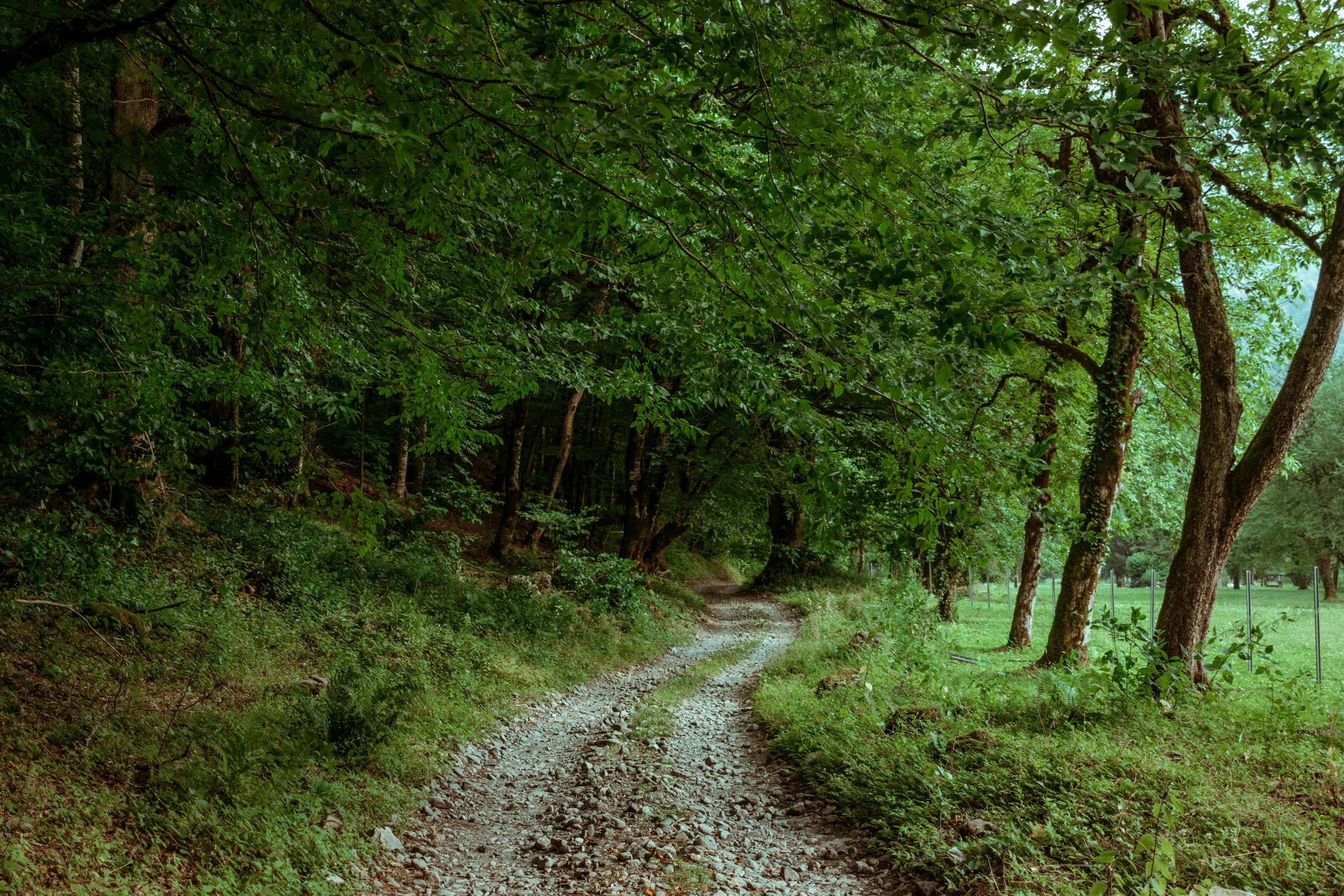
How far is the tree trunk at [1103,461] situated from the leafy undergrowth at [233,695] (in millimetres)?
7269

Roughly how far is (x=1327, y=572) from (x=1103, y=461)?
125 feet

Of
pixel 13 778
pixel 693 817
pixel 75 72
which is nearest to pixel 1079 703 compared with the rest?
pixel 693 817

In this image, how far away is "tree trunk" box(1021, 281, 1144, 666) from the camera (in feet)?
33.8

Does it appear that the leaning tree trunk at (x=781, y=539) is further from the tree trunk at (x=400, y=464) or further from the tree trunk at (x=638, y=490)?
the tree trunk at (x=400, y=464)

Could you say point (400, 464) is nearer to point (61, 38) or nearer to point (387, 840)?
point (387, 840)

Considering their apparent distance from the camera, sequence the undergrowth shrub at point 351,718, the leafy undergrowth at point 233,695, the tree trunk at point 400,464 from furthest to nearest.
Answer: the tree trunk at point 400,464 < the undergrowth shrub at point 351,718 < the leafy undergrowth at point 233,695

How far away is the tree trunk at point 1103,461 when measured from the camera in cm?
1030

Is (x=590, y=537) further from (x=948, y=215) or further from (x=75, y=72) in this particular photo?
(x=948, y=215)

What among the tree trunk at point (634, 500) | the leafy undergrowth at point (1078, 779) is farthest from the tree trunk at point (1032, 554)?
the tree trunk at point (634, 500)

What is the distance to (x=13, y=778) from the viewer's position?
4.23 metres

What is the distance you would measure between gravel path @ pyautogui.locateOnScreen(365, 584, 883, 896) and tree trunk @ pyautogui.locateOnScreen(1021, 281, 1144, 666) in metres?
5.09

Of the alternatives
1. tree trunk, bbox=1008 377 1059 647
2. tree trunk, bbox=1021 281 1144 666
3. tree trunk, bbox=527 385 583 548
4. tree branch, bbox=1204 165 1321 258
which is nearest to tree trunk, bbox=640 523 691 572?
tree trunk, bbox=527 385 583 548

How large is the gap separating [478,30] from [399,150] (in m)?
1.13

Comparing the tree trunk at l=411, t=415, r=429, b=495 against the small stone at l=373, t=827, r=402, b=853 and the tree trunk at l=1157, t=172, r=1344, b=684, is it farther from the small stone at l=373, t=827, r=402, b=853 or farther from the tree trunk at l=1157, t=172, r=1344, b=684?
the tree trunk at l=1157, t=172, r=1344, b=684
